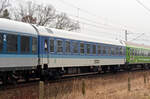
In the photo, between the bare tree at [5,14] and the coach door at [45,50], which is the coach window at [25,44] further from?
the bare tree at [5,14]

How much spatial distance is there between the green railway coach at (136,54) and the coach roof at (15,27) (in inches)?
608

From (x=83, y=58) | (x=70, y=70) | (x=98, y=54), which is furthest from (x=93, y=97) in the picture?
(x=98, y=54)

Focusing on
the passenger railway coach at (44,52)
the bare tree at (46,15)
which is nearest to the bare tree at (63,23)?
the bare tree at (46,15)

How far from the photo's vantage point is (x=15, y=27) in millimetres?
11547

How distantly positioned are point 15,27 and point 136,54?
19493 millimetres

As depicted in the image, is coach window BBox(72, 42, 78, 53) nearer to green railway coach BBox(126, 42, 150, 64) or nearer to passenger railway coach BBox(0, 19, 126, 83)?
passenger railway coach BBox(0, 19, 126, 83)

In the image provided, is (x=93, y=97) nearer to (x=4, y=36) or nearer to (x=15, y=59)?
(x=15, y=59)

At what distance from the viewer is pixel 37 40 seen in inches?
508

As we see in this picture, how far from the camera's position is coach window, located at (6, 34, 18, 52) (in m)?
11.0

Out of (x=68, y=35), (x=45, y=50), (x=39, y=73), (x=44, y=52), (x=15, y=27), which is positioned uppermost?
(x=15, y=27)

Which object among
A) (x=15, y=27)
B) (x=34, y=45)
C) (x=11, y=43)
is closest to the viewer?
(x=11, y=43)

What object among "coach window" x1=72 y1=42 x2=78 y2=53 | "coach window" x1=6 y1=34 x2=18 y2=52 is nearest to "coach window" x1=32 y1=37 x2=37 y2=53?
"coach window" x1=6 y1=34 x2=18 y2=52

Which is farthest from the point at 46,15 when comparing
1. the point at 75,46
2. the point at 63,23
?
the point at 75,46

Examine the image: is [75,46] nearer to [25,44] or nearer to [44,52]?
[44,52]
